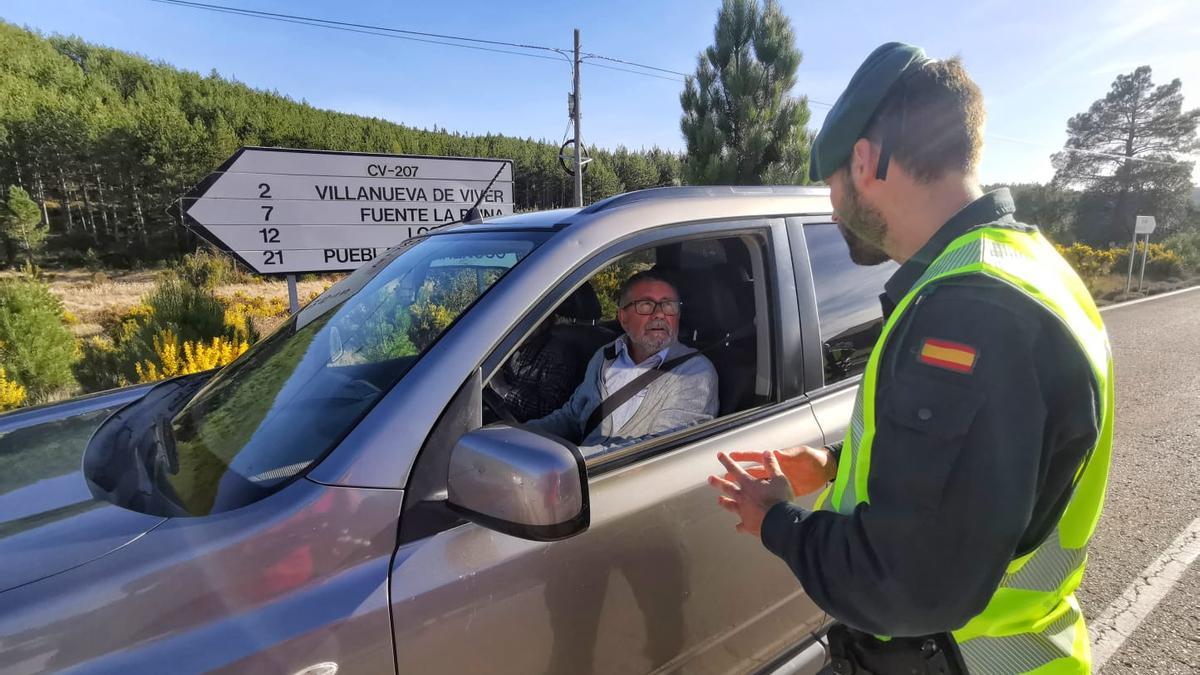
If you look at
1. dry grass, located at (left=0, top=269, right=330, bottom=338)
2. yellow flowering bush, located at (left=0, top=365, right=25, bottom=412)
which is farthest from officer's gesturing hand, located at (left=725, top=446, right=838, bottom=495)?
dry grass, located at (left=0, top=269, right=330, bottom=338)

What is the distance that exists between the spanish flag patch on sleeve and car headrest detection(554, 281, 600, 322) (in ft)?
6.89

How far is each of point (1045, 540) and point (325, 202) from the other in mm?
5454

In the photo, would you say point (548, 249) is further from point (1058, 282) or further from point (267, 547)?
point (1058, 282)

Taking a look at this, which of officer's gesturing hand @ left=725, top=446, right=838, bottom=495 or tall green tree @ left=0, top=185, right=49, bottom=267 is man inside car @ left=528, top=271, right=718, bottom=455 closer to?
officer's gesturing hand @ left=725, top=446, right=838, bottom=495

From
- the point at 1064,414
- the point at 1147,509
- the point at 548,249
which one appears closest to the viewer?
the point at 1064,414

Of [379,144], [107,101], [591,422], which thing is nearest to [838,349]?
[591,422]

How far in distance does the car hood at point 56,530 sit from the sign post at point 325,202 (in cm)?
306

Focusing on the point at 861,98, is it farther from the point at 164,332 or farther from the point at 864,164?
the point at 164,332

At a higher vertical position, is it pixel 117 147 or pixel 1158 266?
pixel 117 147

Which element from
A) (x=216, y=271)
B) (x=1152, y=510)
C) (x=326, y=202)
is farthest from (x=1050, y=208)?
(x=216, y=271)

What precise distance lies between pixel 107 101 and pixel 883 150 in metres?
81.4

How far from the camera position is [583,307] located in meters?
2.91

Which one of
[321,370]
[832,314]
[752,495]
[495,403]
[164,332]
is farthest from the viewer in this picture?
[164,332]

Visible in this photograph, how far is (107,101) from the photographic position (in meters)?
60.4
